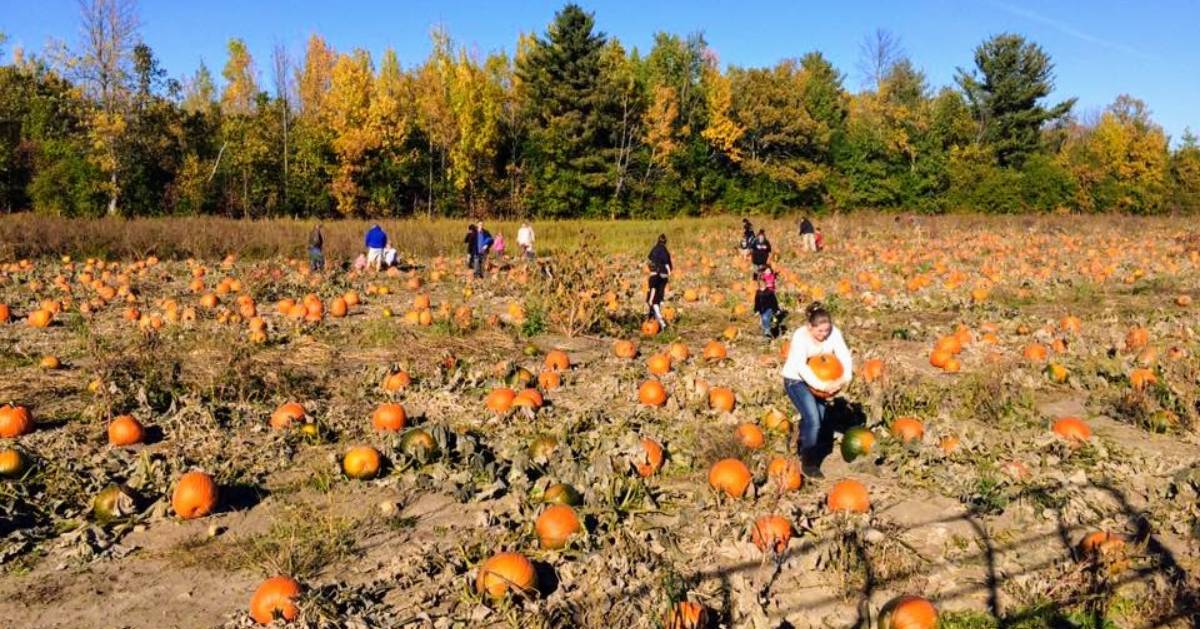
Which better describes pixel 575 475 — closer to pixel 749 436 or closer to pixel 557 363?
pixel 749 436

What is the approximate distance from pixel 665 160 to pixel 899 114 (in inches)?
610

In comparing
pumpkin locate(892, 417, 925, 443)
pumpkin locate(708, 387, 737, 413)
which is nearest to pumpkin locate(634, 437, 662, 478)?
pumpkin locate(708, 387, 737, 413)

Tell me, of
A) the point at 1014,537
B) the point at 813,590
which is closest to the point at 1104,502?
the point at 1014,537

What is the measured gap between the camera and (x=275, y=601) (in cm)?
386

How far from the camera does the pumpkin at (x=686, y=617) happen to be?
11.8 ft

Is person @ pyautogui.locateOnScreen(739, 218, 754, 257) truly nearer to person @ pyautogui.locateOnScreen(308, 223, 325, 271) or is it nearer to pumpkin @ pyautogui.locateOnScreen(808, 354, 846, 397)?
person @ pyautogui.locateOnScreen(308, 223, 325, 271)

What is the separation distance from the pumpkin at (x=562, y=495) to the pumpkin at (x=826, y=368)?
185 centimetres

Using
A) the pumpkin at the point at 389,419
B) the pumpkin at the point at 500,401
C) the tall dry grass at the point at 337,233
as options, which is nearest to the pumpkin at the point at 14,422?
the pumpkin at the point at 389,419

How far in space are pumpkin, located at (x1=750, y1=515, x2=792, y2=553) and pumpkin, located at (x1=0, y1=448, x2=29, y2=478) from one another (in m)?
4.81

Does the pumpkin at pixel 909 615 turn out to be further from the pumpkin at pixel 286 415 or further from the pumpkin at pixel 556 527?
the pumpkin at pixel 286 415

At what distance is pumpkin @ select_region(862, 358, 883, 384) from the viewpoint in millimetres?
7619

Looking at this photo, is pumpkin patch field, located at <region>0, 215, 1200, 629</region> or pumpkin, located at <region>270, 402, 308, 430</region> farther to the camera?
pumpkin, located at <region>270, 402, 308, 430</region>

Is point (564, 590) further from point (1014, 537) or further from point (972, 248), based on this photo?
point (972, 248)

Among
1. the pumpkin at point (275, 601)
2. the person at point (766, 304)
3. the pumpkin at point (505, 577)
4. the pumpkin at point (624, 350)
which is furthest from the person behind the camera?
the person at point (766, 304)
